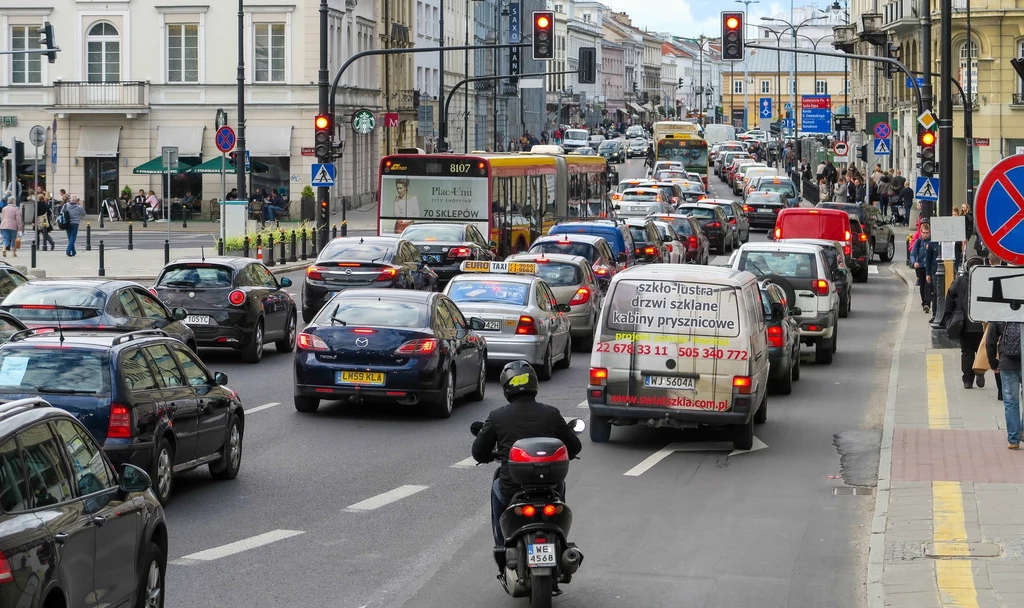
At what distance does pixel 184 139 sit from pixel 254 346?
4181cm

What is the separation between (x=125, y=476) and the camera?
781 centimetres

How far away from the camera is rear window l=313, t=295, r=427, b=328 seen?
17.6m

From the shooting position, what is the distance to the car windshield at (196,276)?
2267 centimetres

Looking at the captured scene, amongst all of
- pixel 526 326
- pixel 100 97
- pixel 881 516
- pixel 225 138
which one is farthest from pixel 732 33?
pixel 100 97

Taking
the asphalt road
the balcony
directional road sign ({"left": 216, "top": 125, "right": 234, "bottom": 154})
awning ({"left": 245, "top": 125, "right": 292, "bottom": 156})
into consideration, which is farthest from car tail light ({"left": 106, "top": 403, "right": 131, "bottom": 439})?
the balcony

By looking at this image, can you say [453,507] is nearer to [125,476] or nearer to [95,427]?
[95,427]

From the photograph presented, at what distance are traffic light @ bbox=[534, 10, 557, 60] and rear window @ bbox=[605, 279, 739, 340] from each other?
915 inches

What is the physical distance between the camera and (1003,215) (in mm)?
10633

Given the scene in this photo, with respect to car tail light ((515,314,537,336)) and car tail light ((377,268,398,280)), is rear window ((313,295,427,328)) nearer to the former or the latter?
car tail light ((515,314,537,336))

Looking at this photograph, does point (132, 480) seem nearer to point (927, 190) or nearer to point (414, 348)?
point (414, 348)

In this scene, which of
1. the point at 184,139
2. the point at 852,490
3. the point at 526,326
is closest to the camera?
the point at 852,490

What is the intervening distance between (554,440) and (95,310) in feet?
35.1

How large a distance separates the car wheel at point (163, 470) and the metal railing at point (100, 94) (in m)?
52.0

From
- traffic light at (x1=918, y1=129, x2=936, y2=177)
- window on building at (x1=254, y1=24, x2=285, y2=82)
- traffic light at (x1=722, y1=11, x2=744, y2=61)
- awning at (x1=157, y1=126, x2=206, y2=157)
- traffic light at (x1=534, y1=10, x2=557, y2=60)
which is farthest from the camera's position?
awning at (x1=157, y1=126, x2=206, y2=157)
